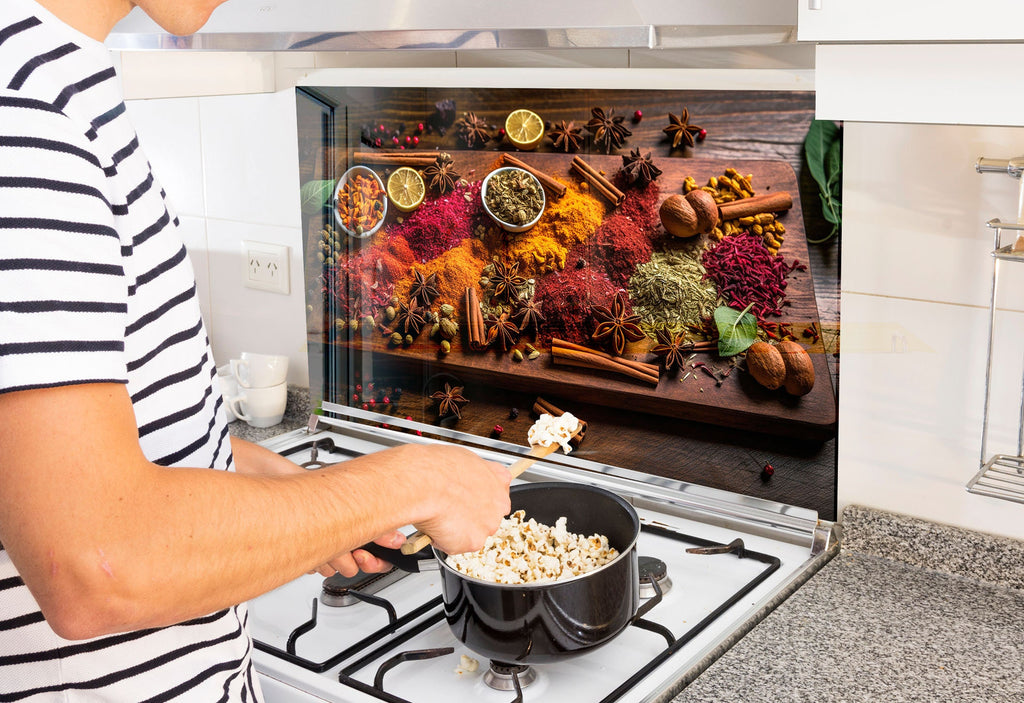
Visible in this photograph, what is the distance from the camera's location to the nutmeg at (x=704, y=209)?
3.92 feet

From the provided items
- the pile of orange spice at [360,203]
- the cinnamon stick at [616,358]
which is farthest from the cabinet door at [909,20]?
the pile of orange spice at [360,203]

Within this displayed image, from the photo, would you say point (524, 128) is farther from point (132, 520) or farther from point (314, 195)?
point (132, 520)

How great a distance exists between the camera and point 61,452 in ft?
1.52

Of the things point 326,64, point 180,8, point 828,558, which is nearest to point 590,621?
point 828,558

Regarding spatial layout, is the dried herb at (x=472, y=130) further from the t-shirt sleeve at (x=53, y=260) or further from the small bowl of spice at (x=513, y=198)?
the t-shirt sleeve at (x=53, y=260)

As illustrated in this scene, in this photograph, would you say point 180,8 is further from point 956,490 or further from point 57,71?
point 956,490

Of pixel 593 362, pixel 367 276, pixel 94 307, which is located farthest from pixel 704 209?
pixel 94 307

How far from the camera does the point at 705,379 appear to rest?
123 centimetres

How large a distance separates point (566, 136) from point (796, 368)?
1.46 ft

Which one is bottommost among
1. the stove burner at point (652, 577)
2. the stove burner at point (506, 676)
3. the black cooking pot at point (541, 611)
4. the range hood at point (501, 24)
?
the stove burner at point (506, 676)

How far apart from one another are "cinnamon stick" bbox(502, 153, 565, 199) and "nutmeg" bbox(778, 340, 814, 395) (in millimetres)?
377

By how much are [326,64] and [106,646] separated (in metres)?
1.15

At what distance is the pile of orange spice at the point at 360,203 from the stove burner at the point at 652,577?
2.37ft

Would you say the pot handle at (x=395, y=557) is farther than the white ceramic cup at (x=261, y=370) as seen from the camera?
No
